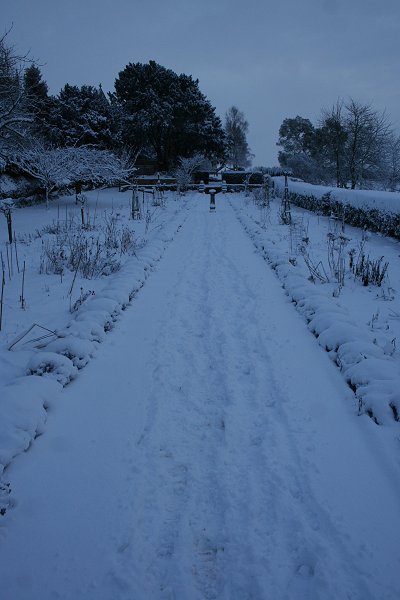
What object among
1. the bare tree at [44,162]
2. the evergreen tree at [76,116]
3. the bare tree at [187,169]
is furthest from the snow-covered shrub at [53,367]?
the bare tree at [187,169]

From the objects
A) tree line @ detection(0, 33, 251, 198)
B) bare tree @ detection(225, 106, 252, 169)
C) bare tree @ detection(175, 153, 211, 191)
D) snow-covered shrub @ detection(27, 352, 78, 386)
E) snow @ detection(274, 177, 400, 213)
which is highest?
bare tree @ detection(225, 106, 252, 169)

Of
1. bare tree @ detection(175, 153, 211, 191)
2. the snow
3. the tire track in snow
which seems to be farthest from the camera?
bare tree @ detection(175, 153, 211, 191)

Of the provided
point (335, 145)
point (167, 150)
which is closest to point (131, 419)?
point (335, 145)

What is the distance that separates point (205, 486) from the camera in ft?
6.90

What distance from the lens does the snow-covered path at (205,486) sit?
163 cm

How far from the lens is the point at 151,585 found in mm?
1608

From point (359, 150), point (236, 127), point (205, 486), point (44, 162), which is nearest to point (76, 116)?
point (44, 162)

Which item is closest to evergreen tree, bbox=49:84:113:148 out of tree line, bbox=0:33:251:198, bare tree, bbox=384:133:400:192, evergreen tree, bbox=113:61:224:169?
tree line, bbox=0:33:251:198

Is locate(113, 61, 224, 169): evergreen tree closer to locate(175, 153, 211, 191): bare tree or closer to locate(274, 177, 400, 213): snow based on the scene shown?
locate(175, 153, 211, 191): bare tree

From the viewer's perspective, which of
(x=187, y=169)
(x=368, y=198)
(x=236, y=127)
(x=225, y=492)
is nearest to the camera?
(x=225, y=492)

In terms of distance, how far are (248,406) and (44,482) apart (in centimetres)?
143

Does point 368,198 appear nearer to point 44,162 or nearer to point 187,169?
point 44,162

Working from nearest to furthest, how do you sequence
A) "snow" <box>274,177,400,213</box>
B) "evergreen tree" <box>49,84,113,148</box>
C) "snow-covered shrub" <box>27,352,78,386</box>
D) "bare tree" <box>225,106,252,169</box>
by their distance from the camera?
1. "snow-covered shrub" <box>27,352,78,386</box>
2. "snow" <box>274,177,400,213</box>
3. "evergreen tree" <box>49,84,113,148</box>
4. "bare tree" <box>225,106,252,169</box>

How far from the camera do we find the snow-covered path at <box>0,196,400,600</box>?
5.36 ft
